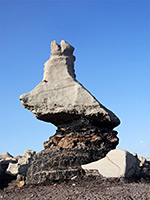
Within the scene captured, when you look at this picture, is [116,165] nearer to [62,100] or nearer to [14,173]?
[62,100]

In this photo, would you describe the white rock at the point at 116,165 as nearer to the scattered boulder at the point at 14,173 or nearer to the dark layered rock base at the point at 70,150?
the dark layered rock base at the point at 70,150

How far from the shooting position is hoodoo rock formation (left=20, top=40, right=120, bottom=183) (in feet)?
33.5

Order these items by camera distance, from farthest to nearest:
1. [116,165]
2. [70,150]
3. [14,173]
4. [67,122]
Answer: [14,173]
[67,122]
[70,150]
[116,165]

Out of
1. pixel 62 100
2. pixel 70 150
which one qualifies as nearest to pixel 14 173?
pixel 70 150

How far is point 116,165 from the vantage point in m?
9.45

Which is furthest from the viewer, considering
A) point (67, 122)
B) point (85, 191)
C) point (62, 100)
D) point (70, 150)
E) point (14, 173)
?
point (14, 173)

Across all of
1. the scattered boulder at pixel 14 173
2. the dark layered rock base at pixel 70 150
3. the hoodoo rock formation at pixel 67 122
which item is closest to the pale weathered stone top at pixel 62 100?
the hoodoo rock formation at pixel 67 122

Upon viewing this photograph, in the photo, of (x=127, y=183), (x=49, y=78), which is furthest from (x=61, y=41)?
(x=127, y=183)

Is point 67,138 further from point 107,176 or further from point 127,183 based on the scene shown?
point 127,183

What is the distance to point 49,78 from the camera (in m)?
11.7

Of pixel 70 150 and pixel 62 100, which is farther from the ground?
pixel 62 100

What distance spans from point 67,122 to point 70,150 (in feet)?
4.71

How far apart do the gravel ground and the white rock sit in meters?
0.29

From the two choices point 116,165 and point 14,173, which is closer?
point 116,165
